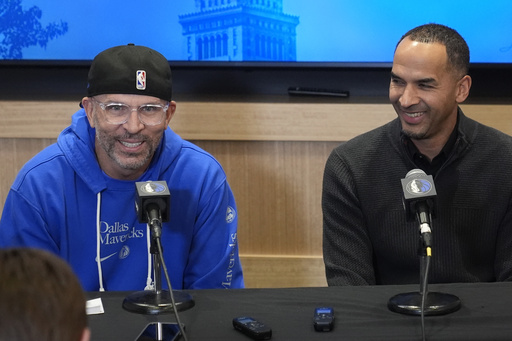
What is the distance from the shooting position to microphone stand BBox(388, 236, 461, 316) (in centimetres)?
180

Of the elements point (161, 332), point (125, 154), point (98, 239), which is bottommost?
point (161, 332)

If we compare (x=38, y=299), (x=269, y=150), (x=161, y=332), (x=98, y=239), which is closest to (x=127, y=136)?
(x=98, y=239)

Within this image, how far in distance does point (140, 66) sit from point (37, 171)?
1.44 ft

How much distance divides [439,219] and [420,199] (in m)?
0.79

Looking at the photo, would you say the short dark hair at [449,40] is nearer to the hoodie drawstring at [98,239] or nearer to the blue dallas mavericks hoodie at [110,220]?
the blue dallas mavericks hoodie at [110,220]

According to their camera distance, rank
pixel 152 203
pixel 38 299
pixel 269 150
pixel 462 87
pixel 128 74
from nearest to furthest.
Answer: pixel 38 299, pixel 152 203, pixel 128 74, pixel 462 87, pixel 269 150

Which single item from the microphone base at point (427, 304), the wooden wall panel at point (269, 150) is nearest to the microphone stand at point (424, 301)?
the microphone base at point (427, 304)

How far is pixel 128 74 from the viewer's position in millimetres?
2363

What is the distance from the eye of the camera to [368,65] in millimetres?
3672

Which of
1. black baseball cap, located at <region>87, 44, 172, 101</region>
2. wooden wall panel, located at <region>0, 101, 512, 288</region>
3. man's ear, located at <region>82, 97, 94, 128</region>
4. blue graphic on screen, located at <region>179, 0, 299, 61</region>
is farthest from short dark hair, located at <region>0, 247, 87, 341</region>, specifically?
blue graphic on screen, located at <region>179, 0, 299, 61</region>

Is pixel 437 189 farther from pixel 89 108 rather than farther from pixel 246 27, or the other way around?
pixel 246 27

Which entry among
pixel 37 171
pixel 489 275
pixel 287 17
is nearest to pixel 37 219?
pixel 37 171

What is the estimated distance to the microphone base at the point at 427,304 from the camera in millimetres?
1827

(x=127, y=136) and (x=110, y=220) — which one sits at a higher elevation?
(x=127, y=136)
